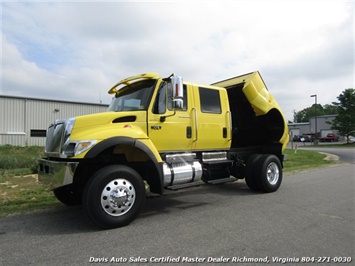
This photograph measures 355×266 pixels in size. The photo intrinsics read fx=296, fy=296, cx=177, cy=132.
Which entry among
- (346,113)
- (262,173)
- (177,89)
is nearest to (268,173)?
(262,173)

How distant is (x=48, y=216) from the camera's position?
18.0 ft

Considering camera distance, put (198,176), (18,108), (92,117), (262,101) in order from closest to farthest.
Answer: (92,117)
(198,176)
(262,101)
(18,108)

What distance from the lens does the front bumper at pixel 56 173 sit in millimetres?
4547

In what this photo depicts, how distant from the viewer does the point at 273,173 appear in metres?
8.08


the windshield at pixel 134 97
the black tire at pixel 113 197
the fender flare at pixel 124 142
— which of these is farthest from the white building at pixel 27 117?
the black tire at pixel 113 197

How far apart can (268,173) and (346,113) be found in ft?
142

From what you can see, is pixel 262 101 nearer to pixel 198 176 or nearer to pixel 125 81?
pixel 198 176

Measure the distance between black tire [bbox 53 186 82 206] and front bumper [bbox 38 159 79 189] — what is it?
70cm

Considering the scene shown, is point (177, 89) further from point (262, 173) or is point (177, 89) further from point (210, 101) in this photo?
point (262, 173)

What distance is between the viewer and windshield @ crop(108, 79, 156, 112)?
576 centimetres

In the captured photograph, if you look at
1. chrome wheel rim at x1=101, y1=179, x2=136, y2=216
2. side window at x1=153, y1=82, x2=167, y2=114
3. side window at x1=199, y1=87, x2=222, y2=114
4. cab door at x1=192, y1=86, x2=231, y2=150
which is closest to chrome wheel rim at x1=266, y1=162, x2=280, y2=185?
cab door at x1=192, y1=86, x2=231, y2=150

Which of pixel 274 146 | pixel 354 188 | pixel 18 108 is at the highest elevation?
pixel 18 108

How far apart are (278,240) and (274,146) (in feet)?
15.5

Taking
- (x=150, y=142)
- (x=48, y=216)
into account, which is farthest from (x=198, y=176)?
(x=48, y=216)
